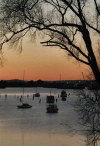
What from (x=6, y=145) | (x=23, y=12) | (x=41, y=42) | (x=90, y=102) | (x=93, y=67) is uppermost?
(x=23, y=12)

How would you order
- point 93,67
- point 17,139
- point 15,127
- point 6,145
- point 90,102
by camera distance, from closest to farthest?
1. point 93,67
2. point 90,102
3. point 6,145
4. point 17,139
5. point 15,127

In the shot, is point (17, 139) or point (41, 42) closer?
point (41, 42)

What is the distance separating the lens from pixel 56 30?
11102 mm

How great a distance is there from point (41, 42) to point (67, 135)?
53.5 metres

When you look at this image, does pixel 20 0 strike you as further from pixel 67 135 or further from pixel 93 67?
pixel 67 135

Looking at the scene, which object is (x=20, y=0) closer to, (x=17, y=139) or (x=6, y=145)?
(x=6, y=145)

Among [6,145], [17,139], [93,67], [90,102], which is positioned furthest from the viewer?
[17,139]

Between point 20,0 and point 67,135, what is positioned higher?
point 20,0

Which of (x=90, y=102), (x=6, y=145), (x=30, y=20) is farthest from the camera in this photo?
(x=6, y=145)

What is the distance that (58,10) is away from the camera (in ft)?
37.4

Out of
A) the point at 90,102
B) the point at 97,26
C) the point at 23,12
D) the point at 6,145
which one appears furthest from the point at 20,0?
the point at 6,145

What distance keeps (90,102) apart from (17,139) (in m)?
47.6

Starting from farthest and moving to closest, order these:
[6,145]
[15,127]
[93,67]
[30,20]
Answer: [15,127], [6,145], [30,20], [93,67]

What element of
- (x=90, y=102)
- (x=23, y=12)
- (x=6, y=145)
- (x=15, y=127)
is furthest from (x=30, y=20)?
(x=15, y=127)
